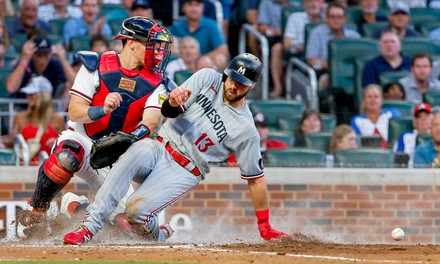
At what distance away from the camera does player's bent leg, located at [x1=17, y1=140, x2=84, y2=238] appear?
8602mm

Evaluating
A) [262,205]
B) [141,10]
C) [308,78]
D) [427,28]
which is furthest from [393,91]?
[262,205]

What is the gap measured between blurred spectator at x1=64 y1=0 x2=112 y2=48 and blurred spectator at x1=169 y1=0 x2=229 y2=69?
0.84 metres

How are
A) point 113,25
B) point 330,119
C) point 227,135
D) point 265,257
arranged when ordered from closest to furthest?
point 265,257 → point 227,135 → point 330,119 → point 113,25

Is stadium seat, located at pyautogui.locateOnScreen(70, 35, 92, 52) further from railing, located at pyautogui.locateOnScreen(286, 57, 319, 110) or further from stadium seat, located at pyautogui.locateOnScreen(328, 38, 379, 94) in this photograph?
stadium seat, located at pyautogui.locateOnScreen(328, 38, 379, 94)

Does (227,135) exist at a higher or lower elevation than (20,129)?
higher

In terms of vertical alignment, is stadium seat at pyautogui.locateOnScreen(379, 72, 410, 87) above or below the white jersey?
below

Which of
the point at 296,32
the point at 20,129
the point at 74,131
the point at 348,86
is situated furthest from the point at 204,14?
the point at 74,131

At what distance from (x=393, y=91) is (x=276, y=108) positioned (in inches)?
57.2

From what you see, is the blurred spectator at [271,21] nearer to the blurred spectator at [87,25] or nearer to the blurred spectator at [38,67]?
the blurred spectator at [87,25]

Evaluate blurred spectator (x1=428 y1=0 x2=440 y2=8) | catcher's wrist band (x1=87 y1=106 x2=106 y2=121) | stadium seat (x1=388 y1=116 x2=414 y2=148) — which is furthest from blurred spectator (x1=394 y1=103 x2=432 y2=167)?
catcher's wrist band (x1=87 y1=106 x2=106 y2=121)

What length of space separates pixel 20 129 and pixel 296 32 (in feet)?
13.3

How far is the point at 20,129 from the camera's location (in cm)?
1166

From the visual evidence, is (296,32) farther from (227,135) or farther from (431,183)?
(227,135)

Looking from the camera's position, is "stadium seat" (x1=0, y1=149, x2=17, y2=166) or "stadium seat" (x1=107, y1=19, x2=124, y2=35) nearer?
"stadium seat" (x1=0, y1=149, x2=17, y2=166)
